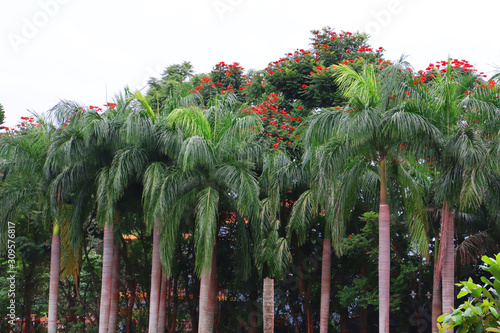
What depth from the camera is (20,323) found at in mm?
20719

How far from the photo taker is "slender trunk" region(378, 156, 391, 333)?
1049 cm

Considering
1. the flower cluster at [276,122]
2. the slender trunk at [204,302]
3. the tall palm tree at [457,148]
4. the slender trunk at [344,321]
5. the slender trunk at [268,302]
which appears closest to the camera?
the tall palm tree at [457,148]

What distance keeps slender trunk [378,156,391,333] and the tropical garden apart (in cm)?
3

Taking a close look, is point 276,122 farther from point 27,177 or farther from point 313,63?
point 27,177

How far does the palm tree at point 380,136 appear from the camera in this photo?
10172 mm

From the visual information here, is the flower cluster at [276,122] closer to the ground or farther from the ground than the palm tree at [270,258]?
farther from the ground

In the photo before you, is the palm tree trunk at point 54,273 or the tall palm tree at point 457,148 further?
the palm tree trunk at point 54,273

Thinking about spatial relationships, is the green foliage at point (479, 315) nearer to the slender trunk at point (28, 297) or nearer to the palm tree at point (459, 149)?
the palm tree at point (459, 149)

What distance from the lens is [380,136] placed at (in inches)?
411

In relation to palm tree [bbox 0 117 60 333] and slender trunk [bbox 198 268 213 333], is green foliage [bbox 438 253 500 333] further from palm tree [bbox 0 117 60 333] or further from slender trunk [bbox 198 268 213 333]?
palm tree [bbox 0 117 60 333]

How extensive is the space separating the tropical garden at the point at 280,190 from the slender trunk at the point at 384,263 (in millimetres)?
32

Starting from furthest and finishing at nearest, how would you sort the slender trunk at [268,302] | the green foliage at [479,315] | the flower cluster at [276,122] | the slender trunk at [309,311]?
the slender trunk at [309,311]
the flower cluster at [276,122]
the slender trunk at [268,302]
the green foliage at [479,315]

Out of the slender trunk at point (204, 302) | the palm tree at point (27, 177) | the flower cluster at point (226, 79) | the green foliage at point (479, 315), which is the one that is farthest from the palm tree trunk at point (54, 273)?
the green foliage at point (479, 315)

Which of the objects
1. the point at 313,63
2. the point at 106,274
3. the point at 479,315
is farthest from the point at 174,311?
the point at 479,315
